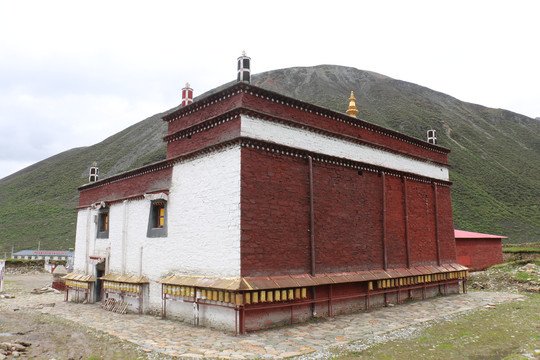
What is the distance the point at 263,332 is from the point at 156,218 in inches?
265

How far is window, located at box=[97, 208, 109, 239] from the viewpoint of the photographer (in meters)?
18.9

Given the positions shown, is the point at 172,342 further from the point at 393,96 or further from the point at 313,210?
the point at 393,96

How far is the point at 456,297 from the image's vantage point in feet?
59.0

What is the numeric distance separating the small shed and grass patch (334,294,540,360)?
43.5ft

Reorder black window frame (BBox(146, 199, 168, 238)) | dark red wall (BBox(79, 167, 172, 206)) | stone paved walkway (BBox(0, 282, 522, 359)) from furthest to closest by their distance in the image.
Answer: dark red wall (BBox(79, 167, 172, 206)), black window frame (BBox(146, 199, 168, 238)), stone paved walkway (BBox(0, 282, 522, 359))

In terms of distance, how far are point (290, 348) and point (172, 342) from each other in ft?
10.5

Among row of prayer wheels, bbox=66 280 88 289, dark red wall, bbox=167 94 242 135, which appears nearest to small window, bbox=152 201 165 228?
dark red wall, bbox=167 94 242 135

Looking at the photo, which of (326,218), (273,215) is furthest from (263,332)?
(326,218)

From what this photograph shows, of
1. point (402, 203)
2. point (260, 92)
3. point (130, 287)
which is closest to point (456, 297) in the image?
point (402, 203)

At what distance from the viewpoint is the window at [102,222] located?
61.9 ft

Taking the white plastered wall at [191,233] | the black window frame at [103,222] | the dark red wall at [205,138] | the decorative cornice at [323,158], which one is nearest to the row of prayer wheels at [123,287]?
the white plastered wall at [191,233]

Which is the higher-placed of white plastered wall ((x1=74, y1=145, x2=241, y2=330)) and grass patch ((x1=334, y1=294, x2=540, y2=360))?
white plastered wall ((x1=74, y1=145, x2=241, y2=330))

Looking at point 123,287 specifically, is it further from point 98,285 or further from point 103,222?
point 103,222

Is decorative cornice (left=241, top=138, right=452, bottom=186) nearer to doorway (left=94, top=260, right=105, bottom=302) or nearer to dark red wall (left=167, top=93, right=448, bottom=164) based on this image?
dark red wall (left=167, top=93, right=448, bottom=164)
